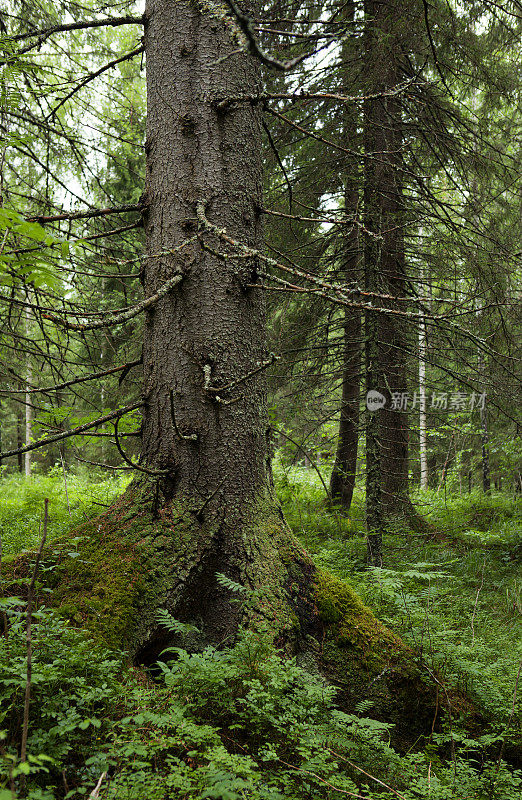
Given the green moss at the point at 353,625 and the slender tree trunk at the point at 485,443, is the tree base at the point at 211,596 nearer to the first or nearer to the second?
the green moss at the point at 353,625

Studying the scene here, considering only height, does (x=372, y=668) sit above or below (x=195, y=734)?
below

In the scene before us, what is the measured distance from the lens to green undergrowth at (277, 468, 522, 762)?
2.84 m

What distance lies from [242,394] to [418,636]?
195cm

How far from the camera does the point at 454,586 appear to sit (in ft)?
17.4

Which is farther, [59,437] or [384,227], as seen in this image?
[384,227]

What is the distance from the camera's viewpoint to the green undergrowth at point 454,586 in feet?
9.31

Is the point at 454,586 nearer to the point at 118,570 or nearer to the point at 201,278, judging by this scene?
the point at 118,570

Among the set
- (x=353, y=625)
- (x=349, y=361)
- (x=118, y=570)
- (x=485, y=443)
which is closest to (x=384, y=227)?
(x=349, y=361)

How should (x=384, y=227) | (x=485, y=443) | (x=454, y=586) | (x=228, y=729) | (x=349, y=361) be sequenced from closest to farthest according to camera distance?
1. (x=228, y=729)
2. (x=454, y=586)
3. (x=384, y=227)
4. (x=349, y=361)
5. (x=485, y=443)

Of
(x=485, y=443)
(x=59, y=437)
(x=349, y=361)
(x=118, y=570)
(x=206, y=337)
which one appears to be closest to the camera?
(x=59, y=437)

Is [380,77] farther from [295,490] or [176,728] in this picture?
[176,728]

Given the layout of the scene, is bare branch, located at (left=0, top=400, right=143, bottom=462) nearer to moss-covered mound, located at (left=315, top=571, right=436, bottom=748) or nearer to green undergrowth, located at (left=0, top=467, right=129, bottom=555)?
green undergrowth, located at (left=0, top=467, right=129, bottom=555)

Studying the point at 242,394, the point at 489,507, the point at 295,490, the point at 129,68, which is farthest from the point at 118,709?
the point at 129,68

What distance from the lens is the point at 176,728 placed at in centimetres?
184
